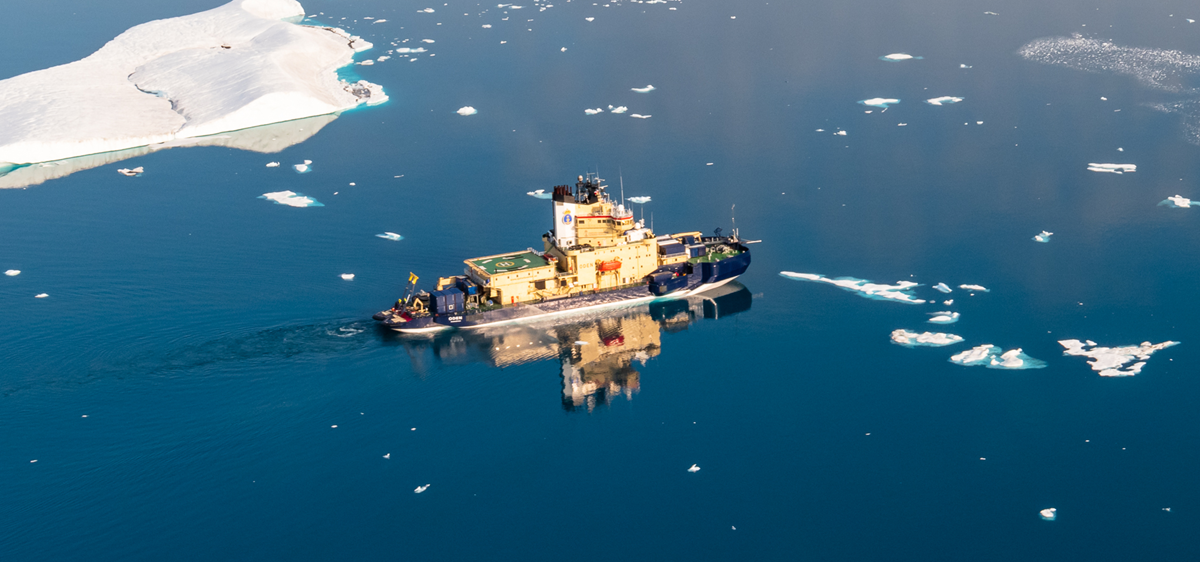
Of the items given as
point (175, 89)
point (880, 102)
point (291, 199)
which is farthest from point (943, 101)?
point (175, 89)

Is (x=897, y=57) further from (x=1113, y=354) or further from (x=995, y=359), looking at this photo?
(x=995, y=359)

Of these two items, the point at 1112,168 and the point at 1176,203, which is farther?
the point at 1112,168

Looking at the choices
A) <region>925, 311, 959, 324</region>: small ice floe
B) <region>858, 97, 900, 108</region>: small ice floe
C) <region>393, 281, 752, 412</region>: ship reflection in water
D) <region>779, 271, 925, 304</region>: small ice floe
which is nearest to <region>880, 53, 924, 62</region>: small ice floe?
<region>858, 97, 900, 108</region>: small ice floe

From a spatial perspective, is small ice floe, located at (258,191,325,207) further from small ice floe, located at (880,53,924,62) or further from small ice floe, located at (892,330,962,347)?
small ice floe, located at (880,53,924,62)

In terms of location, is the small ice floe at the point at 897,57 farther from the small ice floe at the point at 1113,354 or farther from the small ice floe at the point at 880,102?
the small ice floe at the point at 1113,354

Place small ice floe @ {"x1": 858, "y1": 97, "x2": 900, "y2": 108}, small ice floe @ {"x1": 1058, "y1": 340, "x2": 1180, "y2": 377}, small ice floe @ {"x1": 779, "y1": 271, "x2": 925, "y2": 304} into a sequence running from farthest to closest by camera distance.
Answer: small ice floe @ {"x1": 858, "y1": 97, "x2": 900, "y2": 108}
small ice floe @ {"x1": 779, "y1": 271, "x2": 925, "y2": 304}
small ice floe @ {"x1": 1058, "y1": 340, "x2": 1180, "y2": 377}

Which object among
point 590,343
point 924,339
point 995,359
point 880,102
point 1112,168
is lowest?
point 995,359

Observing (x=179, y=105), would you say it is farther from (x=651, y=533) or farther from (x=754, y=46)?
(x=651, y=533)
